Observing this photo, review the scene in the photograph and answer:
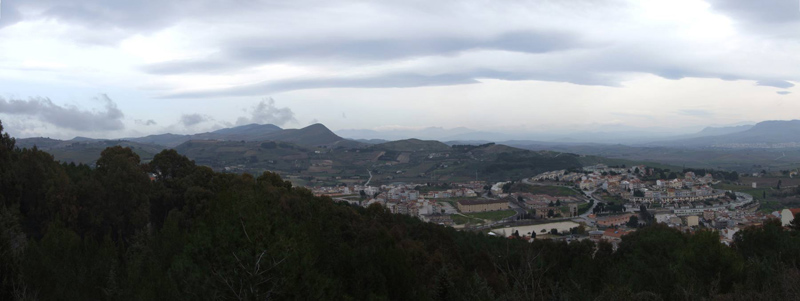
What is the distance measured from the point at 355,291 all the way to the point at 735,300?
5.22 m

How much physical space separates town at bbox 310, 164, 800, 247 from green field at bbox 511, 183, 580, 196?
0.32 ft

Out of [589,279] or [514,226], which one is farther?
[514,226]

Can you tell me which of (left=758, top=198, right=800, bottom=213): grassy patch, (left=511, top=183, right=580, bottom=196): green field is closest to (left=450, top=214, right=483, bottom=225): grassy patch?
(left=511, top=183, right=580, bottom=196): green field

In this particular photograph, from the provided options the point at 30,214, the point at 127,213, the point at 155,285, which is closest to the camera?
the point at 155,285

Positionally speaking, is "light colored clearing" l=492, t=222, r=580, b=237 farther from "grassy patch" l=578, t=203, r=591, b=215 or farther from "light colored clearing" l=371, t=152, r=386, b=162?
"light colored clearing" l=371, t=152, r=386, b=162

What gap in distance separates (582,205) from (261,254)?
43.4 metres

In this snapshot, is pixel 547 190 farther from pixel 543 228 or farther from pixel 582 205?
pixel 543 228

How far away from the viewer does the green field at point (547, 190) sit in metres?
53.3

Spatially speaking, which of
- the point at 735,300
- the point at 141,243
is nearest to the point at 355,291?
the point at 735,300

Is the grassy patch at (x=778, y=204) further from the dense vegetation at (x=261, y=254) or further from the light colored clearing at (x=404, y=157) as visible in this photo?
the light colored clearing at (x=404, y=157)

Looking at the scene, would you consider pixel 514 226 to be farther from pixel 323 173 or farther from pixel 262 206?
pixel 323 173

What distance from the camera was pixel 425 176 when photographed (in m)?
75.7

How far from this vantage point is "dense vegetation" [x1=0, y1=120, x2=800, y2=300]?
6.14 metres

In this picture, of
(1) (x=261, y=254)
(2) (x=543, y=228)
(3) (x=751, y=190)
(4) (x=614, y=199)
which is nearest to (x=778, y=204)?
(3) (x=751, y=190)
